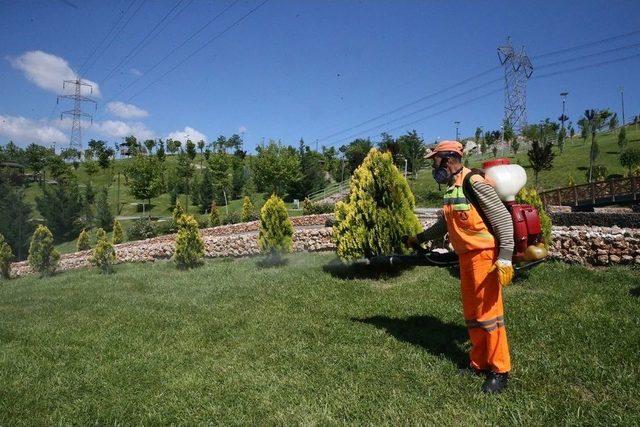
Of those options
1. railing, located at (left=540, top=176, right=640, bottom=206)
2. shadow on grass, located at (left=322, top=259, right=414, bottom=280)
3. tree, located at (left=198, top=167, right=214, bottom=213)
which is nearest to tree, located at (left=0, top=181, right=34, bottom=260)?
tree, located at (left=198, top=167, right=214, bottom=213)

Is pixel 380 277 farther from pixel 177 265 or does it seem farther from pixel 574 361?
pixel 177 265

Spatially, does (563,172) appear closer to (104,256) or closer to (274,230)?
(274,230)

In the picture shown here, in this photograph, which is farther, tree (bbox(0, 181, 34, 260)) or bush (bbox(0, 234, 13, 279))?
tree (bbox(0, 181, 34, 260))

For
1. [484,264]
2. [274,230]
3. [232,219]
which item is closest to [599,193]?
[274,230]

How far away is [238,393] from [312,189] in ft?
145

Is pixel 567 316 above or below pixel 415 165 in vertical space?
below

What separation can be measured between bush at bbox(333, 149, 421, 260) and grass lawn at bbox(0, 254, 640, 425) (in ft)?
2.27

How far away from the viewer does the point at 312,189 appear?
4750 centimetres

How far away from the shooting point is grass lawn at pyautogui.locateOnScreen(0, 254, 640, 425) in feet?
10.9

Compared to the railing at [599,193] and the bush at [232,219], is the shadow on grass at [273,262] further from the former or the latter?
the railing at [599,193]

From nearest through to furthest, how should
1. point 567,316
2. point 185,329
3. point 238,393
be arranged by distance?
point 238,393 → point 567,316 → point 185,329

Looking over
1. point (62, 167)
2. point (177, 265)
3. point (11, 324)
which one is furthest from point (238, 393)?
point (62, 167)

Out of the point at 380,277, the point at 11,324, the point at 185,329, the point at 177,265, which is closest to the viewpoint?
the point at 185,329

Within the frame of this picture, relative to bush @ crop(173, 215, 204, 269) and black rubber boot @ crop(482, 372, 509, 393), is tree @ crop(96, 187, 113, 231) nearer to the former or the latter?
bush @ crop(173, 215, 204, 269)
